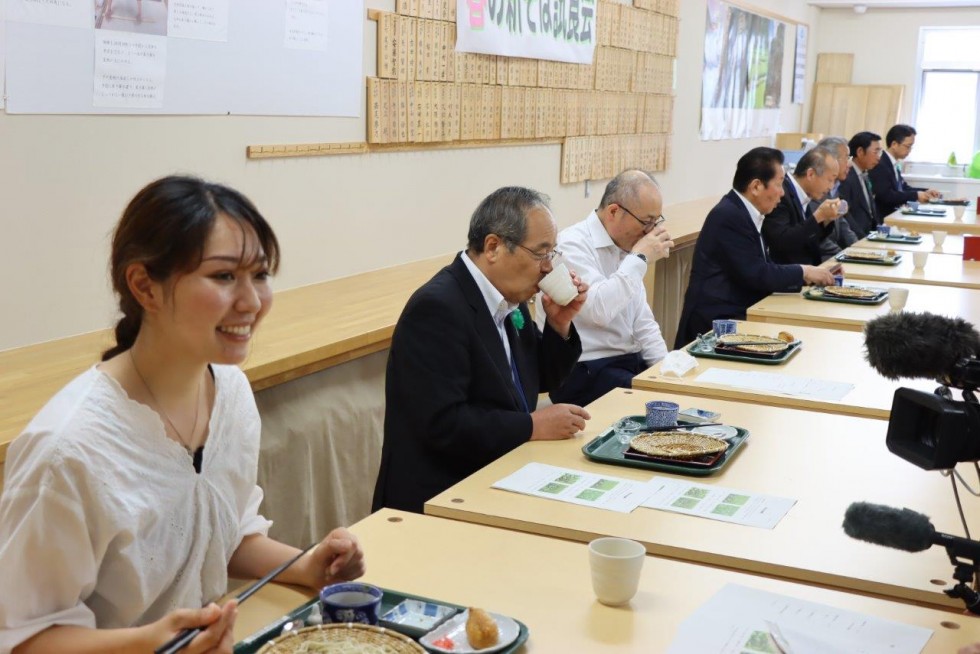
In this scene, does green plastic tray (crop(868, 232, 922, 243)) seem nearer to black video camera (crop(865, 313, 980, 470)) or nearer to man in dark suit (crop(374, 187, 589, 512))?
man in dark suit (crop(374, 187, 589, 512))

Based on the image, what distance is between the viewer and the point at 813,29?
12.3 meters

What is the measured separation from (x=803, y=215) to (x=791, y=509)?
3863 mm

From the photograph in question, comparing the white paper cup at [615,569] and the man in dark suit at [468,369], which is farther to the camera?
the man in dark suit at [468,369]

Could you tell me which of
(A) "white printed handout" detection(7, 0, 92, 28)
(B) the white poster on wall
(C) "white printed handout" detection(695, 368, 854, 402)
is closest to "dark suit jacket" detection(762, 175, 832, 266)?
(B) the white poster on wall

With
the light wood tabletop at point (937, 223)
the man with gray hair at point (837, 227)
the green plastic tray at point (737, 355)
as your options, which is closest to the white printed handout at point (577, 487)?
the green plastic tray at point (737, 355)

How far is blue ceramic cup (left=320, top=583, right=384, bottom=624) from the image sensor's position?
140cm

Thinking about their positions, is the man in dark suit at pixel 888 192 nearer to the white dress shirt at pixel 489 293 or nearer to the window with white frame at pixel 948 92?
the window with white frame at pixel 948 92

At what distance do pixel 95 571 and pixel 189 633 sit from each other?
0.21 meters

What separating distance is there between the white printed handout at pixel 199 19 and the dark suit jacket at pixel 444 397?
4.63 ft

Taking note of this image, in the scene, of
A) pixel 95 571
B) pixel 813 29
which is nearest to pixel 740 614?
pixel 95 571

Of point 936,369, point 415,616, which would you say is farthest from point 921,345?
point 415,616

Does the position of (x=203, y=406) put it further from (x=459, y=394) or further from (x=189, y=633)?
(x=459, y=394)

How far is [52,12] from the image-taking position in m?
2.90

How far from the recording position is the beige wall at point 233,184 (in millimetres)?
2941
